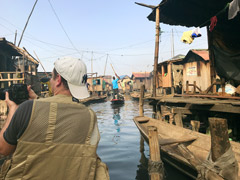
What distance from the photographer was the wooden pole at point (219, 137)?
2.39 metres

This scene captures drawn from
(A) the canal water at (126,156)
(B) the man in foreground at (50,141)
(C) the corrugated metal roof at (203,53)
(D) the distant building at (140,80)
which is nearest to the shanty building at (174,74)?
(C) the corrugated metal roof at (203,53)

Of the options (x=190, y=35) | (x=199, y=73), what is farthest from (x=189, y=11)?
(x=199, y=73)

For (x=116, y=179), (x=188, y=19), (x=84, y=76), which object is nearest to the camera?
(x=84, y=76)

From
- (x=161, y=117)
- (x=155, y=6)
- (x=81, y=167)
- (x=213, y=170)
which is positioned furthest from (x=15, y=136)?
(x=155, y=6)

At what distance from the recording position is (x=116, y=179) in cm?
534

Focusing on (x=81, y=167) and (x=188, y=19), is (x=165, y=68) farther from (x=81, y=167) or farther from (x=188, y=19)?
(x=81, y=167)

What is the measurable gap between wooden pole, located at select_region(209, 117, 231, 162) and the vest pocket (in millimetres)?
1639

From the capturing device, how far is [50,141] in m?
1.47

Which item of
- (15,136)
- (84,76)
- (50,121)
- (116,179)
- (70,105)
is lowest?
(116,179)

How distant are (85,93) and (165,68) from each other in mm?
24401

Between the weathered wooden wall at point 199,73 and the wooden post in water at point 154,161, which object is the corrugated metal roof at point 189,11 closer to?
the wooden post in water at point 154,161

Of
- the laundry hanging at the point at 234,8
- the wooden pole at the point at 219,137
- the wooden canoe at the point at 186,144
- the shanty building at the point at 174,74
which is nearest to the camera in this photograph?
the wooden pole at the point at 219,137

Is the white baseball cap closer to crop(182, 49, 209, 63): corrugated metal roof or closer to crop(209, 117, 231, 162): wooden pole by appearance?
crop(209, 117, 231, 162): wooden pole

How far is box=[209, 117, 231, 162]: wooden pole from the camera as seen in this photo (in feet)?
7.83
